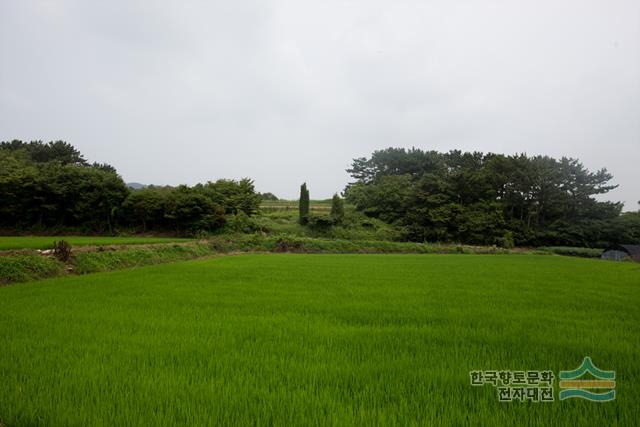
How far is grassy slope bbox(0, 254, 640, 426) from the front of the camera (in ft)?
7.20

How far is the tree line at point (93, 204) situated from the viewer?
77.8ft

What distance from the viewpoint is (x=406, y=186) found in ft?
135

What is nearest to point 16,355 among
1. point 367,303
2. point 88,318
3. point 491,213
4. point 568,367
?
point 88,318

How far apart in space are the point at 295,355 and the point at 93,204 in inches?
1120

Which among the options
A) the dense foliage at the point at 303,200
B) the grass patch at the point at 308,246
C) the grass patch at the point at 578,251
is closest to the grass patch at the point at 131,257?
the grass patch at the point at 308,246

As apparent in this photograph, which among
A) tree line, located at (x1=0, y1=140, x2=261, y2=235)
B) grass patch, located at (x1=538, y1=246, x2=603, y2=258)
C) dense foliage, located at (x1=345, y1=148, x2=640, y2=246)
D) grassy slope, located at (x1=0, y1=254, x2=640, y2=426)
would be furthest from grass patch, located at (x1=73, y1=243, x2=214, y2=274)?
grass patch, located at (x1=538, y1=246, x2=603, y2=258)

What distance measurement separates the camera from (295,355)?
3270mm
